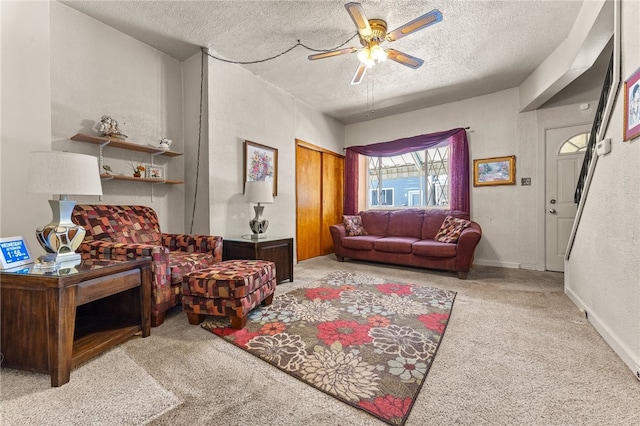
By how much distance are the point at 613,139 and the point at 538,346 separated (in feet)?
4.85

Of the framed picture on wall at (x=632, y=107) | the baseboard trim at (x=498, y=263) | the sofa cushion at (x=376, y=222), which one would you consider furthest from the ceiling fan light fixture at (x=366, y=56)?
the baseboard trim at (x=498, y=263)

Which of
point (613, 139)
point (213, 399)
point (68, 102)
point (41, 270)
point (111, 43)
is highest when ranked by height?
point (111, 43)

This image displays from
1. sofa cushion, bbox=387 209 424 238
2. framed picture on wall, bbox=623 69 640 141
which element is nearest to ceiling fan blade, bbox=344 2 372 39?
framed picture on wall, bbox=623 69 640 141

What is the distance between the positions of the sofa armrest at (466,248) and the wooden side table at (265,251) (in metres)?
2.16

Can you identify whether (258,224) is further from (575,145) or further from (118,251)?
(575,145)

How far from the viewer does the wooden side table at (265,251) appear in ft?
9.46

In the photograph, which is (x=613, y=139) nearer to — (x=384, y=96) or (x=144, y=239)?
(x=384, y=96)

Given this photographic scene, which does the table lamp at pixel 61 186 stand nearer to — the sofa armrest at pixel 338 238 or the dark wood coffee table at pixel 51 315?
the dark wood coffee table at pixel 51 315

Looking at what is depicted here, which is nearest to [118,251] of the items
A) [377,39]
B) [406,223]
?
[377,39]

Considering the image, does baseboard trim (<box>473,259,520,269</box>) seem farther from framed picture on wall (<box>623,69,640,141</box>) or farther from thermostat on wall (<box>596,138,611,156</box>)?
framed picture on wall (<box>623,69,640,141</box>)

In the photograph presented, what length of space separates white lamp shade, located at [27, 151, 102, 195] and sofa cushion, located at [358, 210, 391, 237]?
4081mm

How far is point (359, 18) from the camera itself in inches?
81.7

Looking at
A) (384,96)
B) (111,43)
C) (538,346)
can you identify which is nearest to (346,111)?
(384,96)

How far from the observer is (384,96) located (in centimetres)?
429
